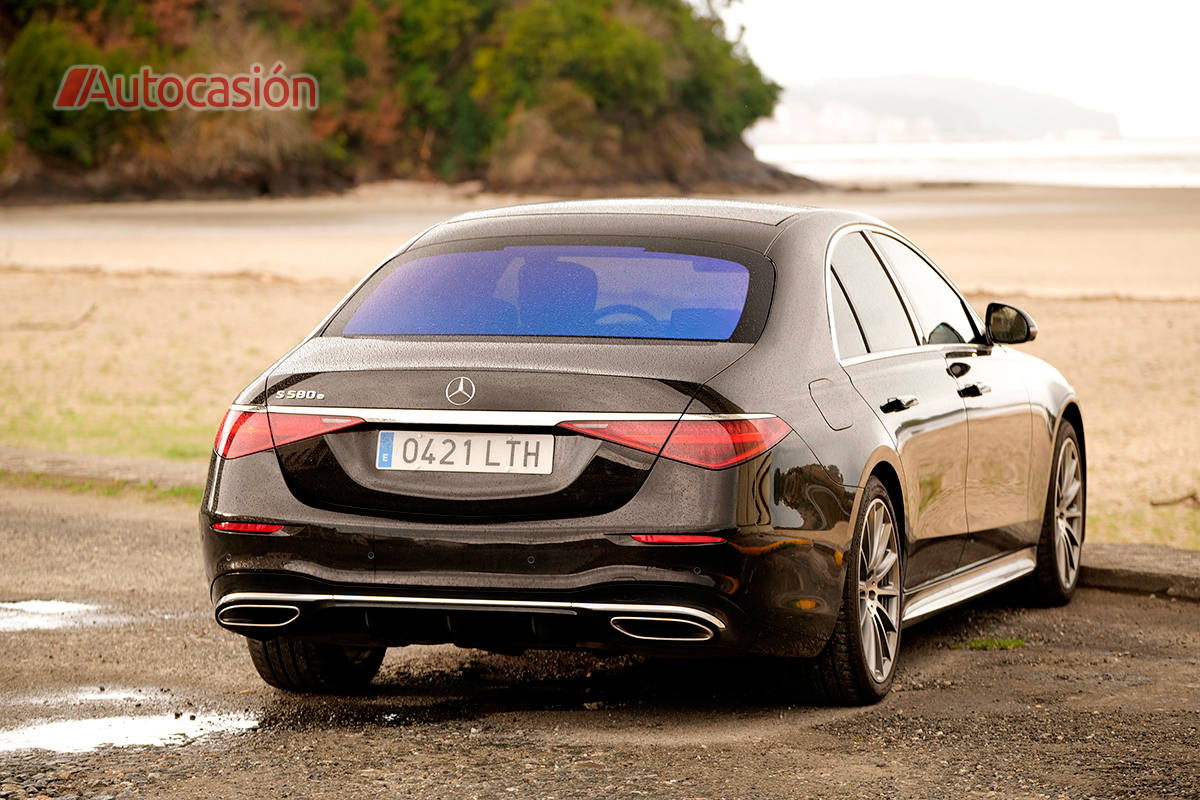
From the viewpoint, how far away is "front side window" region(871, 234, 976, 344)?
7.04 meters

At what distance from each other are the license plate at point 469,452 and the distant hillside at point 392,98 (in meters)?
84.8

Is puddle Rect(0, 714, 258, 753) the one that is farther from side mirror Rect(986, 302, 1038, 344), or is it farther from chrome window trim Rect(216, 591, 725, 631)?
side mirror Rect(986, 302, 1038, 344)

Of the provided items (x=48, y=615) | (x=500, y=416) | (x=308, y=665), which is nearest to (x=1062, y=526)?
(x=308, y=665)

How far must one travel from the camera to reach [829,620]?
18.8 ft

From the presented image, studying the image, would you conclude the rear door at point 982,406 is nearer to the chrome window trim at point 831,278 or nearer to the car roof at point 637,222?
the chrome window trim at point 831,278

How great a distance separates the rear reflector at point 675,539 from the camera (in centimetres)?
531

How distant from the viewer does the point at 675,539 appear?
531 cm

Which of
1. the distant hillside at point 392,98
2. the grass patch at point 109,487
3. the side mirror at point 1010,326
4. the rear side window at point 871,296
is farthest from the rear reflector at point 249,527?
the distant hillside at point 392,98

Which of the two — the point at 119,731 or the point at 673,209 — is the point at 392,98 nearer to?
the point at 673,209

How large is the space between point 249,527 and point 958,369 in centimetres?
274

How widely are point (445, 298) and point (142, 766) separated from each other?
67.5 inches

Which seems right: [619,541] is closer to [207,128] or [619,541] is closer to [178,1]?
[207,128]

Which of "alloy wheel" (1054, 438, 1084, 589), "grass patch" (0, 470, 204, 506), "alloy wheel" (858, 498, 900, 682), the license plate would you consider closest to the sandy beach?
"grass patch" (0, 470, 204, 506)

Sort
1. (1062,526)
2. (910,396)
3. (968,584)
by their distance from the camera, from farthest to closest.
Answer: (1062,526) < (968,584) < (910,396)
